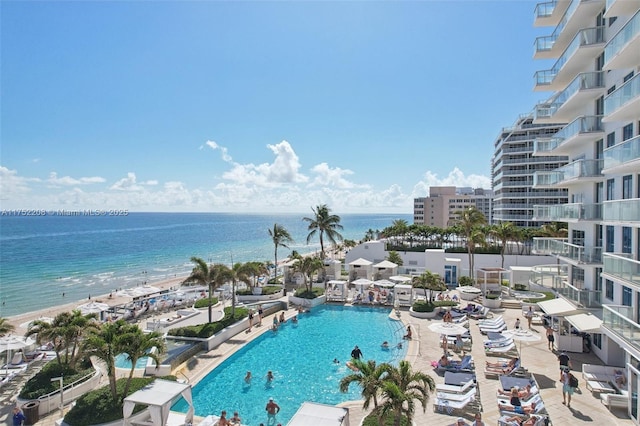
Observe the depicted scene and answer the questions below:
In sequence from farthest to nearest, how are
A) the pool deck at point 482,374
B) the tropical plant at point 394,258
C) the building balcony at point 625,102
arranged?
1. the tropical plant at point 394,258
2. the building balcony at point 625,102
3. the pool deck at point 482,374

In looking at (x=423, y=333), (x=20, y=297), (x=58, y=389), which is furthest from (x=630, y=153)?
(x=20, y=297)

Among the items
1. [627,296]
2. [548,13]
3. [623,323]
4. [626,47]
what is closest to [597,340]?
[627,296]

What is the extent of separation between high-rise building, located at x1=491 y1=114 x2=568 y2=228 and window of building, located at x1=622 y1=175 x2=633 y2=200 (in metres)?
58.5

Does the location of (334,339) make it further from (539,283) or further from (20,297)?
(20,297)

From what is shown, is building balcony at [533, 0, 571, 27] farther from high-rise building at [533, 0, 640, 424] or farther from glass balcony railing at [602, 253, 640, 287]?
glass balcony railing at [602, 253, 640, 287]

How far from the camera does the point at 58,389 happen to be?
1500 centimetres

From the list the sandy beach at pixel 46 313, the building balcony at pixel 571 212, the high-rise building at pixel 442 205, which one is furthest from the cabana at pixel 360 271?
the high-rise building at pixel 442 205

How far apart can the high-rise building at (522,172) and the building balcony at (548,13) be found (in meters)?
51.0

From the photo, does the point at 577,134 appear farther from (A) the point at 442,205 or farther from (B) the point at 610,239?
(A) the point at 442,205

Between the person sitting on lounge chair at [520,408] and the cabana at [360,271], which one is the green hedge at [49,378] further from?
the cabana at [360,271]

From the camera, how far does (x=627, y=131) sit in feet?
54.8

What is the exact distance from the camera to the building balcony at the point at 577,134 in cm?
1947

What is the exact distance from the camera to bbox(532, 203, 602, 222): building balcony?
A: 1919cm

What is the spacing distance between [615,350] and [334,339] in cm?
1440
